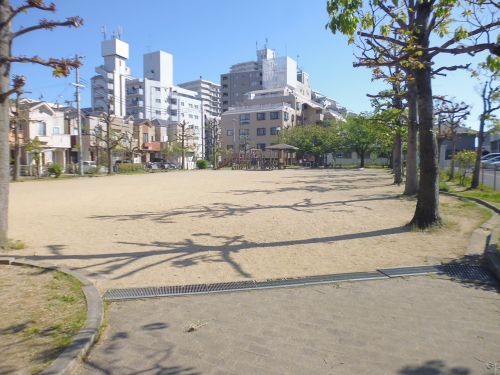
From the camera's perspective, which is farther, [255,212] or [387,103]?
[387,103]

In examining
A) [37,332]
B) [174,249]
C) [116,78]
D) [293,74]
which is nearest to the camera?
[37,332]

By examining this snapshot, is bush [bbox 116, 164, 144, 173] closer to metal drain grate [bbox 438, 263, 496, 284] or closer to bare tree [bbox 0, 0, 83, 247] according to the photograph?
bare tree [bbox 0, 0, 83, 247]

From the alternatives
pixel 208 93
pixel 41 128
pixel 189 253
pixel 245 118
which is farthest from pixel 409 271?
pixel 208 93

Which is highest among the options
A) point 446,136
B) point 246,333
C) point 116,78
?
point 116,78

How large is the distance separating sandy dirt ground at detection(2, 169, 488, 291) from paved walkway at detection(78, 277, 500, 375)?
95cm

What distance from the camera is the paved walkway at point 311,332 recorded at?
268 centimetres

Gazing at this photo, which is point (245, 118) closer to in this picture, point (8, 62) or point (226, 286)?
point (8, 62)

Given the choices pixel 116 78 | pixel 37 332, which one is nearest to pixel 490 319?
pixel 37 332

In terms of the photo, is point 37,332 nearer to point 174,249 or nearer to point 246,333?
point 246,333

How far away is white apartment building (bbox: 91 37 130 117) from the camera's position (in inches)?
2960

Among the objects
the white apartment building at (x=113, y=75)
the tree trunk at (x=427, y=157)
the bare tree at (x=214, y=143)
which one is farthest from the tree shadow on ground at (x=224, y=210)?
the white apartment building at (x=113, y=75)

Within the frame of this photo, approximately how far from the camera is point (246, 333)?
318 cm

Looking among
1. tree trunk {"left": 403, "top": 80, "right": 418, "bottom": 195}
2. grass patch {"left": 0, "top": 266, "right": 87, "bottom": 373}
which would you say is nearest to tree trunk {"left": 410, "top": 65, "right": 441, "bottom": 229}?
tree trunk {"left": 403, "top": 80, "right": 418, "bottom": 195}

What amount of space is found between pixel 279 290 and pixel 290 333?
1046mm
